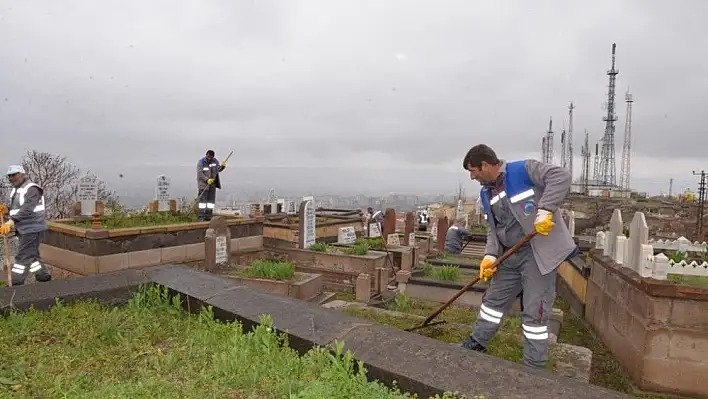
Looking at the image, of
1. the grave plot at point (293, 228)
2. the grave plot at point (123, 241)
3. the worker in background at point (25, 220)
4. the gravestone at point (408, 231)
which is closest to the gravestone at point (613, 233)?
the gravestone at point (408, 231)

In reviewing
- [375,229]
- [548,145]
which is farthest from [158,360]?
[548,145]

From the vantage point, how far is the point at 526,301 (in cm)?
400

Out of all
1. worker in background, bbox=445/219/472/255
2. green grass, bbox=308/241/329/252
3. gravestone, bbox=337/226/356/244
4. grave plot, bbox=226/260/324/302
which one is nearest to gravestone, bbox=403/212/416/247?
gravestone, bbox=337/226/356/244

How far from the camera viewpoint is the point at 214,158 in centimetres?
1223

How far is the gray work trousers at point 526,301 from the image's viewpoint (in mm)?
3869

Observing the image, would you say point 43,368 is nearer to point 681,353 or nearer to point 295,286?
point 295,286

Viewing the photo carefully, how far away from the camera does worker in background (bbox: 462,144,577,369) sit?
12.6 ft

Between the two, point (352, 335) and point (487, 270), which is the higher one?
point (487, 270)

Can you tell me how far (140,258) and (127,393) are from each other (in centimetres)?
757

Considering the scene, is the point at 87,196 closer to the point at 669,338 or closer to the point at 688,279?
the point at 669,338

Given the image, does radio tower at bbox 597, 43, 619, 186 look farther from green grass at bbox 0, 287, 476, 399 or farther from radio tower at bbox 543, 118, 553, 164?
green grass at bbox 0, 287, 476, 399

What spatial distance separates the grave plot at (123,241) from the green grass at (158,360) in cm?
548

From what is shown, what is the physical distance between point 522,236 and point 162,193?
10173mm

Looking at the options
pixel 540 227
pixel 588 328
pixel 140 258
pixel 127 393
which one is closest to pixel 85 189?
pixel 140 258
